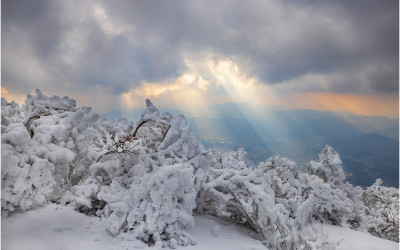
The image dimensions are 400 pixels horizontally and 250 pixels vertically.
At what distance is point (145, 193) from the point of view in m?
4.36

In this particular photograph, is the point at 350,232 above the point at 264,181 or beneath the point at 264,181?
beneath

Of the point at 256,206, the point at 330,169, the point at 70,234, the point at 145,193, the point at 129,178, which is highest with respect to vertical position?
the point at 330,169

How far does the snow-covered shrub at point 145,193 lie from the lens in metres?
4.23

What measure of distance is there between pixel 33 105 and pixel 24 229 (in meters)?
2.70

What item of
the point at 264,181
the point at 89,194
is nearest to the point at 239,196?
the point at 264,181

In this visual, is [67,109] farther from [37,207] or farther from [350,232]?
[350,232]

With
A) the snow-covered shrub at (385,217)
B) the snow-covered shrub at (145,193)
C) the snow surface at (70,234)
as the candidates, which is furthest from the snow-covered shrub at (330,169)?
the snow-covered shrub at (145,193)

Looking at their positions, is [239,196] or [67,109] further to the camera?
[239,196]

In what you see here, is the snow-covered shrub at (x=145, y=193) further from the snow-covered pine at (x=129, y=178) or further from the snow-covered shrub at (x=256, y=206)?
the snow-covered shrub at (x=256, y=206)

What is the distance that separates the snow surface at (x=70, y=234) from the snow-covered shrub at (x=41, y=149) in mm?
290

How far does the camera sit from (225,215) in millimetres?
6816

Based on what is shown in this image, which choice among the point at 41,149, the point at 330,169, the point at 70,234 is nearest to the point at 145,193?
the point at 70,234

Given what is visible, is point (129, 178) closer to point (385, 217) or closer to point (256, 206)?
point (256, 206)

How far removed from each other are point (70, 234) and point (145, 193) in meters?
1.34
